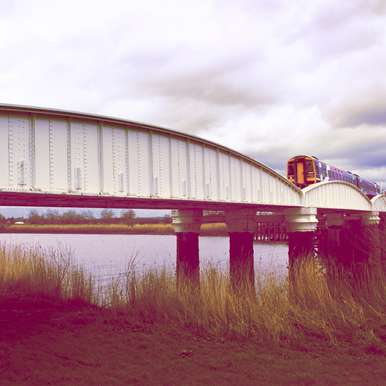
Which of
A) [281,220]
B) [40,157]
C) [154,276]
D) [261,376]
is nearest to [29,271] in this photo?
[154,276]

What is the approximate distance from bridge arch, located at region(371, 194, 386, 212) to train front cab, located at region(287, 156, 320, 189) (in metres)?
11.1

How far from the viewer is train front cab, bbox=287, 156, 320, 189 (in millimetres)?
29688

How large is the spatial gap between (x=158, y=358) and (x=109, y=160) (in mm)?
5712

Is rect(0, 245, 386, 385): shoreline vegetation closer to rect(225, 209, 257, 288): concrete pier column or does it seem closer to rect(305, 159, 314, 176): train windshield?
rect(225, 209, 257, 288): concrete pier column

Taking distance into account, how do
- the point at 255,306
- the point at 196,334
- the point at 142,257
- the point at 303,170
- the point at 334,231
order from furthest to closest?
1. the point at 142,257
2. the point at 334,231
3. the point at 303,170
4. the point at 255,306
5. the point at 196,334

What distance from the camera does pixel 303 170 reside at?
30.0 m

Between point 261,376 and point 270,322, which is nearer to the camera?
point 261,376

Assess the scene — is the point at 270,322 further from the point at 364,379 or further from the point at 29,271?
the point at 29,271

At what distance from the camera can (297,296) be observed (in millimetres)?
11508

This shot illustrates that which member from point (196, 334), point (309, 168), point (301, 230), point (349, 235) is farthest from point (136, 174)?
point (349, 235)

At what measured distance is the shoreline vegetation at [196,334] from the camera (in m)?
7.42

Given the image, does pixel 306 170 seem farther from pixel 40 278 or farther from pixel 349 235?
pixel 40 278

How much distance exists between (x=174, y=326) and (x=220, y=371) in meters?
2.93

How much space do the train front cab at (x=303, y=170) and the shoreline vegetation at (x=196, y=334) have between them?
1743cm
